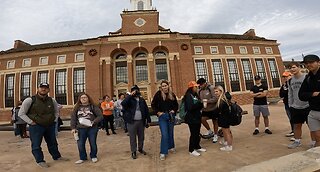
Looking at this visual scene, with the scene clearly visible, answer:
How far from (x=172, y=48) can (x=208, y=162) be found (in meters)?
25.5

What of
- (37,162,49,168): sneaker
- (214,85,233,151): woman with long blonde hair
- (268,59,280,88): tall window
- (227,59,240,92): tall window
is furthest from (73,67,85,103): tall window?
(268,59,280,88): tall window

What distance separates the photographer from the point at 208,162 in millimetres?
3639

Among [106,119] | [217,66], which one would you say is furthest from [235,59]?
[106,119]

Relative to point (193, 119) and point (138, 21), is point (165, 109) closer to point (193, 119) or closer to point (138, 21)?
point (193, 119)

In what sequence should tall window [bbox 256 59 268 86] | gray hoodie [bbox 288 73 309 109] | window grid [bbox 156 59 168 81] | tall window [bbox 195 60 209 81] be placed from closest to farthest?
gray hoodie [bbox 288 73 309 109], window grid [bbox 156 59 168 81], tall window [bbox 195 60 209 81], tall window [bbox 256 59 268 86]

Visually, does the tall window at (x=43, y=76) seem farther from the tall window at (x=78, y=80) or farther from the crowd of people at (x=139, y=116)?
the crowd of people at (x=139, y=116)

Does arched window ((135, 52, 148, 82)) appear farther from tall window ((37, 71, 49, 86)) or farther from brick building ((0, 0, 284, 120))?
tall window ((37, 71, 49, 86))

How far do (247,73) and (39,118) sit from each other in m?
33.2

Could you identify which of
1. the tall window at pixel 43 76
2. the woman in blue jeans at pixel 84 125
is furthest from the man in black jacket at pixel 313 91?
the tall window at pixel 43 76

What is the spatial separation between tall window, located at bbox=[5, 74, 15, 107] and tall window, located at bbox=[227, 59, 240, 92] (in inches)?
1417

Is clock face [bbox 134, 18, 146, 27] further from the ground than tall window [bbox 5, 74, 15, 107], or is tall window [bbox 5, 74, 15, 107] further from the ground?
clock face [bbox 134, 18, 146, 27]

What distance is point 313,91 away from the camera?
3066 millimetres

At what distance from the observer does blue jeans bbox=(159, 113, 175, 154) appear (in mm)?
4173

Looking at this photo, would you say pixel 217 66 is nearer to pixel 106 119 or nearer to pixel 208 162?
pixel 106 119
